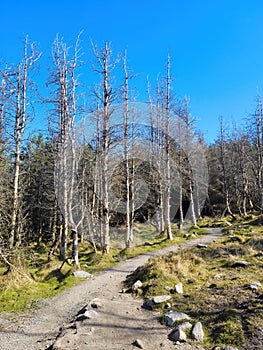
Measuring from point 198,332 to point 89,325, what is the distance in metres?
2.24

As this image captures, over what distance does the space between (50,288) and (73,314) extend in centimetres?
267

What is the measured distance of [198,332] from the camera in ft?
16.0

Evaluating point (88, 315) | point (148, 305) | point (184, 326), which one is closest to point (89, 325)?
point (88, 315)

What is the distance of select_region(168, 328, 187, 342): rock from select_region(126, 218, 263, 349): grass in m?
0.43

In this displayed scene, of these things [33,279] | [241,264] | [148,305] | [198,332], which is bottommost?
[33,279]

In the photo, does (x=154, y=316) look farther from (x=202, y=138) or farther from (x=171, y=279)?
(x=202, y=138)

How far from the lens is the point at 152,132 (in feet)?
66.9

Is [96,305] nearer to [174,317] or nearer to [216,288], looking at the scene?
[174,317]

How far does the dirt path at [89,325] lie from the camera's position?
4836 mm

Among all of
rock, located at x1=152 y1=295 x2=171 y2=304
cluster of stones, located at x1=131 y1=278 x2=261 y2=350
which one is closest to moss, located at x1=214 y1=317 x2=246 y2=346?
cluster of stones, located at x1=131 y1=278 x2=261 y2=350

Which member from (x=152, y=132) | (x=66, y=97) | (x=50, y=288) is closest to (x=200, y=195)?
(x=152, y=132)

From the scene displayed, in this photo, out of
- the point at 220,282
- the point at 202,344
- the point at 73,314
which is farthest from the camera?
the point at 220,282

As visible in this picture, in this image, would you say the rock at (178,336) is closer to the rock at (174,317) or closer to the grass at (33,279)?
the rock at (174,317)

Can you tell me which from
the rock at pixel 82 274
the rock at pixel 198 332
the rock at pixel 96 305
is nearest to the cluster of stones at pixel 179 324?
the rock at pixel 198 332
